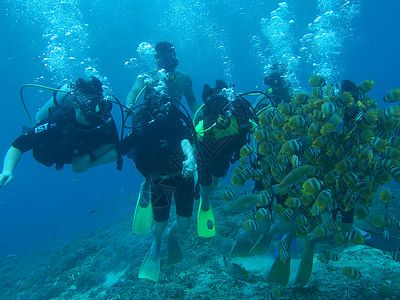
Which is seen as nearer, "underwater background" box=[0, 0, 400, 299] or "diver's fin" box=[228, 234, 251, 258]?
"diver's fin" box=[228, 234, 251, 258]

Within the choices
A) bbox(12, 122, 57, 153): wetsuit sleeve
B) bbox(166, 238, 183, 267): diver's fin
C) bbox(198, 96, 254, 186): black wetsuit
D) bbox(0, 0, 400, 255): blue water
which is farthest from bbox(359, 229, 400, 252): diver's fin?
bbox(0, 0, 400, 255): blue water

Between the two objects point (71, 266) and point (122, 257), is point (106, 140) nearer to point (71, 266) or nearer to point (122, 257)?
point (122, 257)

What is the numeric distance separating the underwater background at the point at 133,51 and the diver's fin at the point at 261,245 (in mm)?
801

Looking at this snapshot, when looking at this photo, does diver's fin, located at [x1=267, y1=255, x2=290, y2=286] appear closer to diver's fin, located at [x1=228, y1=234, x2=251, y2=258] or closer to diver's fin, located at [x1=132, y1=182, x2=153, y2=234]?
diver's fin, located at [x1=228, y1=234, x2=251, y2=258]

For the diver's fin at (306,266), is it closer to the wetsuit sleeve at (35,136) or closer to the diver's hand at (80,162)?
the diver's hand at (80,162)

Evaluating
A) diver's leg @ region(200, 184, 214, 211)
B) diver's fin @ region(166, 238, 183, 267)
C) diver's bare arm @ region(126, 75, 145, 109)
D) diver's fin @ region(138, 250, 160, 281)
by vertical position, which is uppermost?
diver's bare arm @ region(126, 75, 145, 109)

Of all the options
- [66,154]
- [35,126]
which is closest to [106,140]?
[66,154]

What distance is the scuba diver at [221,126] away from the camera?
15.1ft

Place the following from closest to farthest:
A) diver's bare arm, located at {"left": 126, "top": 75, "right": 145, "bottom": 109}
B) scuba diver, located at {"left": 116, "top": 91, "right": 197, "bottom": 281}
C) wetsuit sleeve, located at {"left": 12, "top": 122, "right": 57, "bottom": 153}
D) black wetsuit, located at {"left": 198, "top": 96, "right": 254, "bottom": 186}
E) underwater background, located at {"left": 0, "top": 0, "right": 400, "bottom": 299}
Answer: wetsuit sleeve, located at {"left": 12, "top": 122, "right": 57, "bottom": 153} < scuba diver, located at {"left": 116, "top": 91, "right": 197, "bottom": 281} < black wetsuit, located at {"left": 198, "top": 96, "right": 254, "bottom": 186} < diver's bare arm, located at {"left": 126, "top": 75, "right": 145, "bottom": 109} < underwater background, located at {"left": 0, "top": 0, "right": 400, "bottom": 299}

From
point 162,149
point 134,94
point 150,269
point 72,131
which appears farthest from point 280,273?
point 134,94

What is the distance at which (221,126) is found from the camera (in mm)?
4605

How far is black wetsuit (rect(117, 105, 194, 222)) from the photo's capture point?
13.8 ft

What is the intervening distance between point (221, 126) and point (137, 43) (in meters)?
52.9

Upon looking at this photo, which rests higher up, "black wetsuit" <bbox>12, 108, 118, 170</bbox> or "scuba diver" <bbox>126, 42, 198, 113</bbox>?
"scuba diver" <bbox>126, 42, 198, 113</bbox>
